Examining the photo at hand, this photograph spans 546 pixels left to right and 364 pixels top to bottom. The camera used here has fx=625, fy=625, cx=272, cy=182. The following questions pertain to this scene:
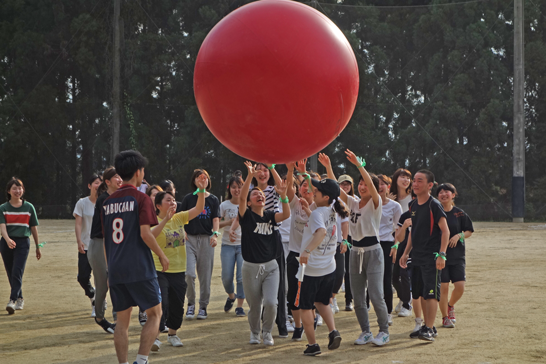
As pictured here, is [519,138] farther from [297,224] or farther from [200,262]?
[297,224]

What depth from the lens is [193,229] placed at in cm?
739

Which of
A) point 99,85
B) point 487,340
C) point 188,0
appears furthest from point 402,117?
point 487,340

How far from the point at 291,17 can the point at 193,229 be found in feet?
12.9

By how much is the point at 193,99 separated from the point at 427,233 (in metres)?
23.5

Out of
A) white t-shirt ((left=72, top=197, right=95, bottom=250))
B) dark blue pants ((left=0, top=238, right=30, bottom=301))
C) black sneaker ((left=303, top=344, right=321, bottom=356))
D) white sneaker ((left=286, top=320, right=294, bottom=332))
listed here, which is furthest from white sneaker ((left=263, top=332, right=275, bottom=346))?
dark blue pants ((left=0, top=238, right=30, bottom=301))

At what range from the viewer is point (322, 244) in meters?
5.68

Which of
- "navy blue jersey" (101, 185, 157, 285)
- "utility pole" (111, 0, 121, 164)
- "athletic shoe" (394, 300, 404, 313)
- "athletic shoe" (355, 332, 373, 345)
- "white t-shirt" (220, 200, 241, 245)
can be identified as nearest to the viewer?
"navy blue jersey" (101, 185, 157, 285)

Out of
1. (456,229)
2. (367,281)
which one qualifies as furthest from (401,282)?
(367,281)

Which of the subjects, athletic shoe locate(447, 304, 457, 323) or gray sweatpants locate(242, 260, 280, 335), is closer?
gray sweatpants locate(242, 260, 280, 335)

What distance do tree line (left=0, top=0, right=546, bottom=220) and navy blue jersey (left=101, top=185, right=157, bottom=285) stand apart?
22346mm

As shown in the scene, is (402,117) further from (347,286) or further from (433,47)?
(347,286)

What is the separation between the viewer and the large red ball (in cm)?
378

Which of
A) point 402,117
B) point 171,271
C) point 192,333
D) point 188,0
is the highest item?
point 188,0

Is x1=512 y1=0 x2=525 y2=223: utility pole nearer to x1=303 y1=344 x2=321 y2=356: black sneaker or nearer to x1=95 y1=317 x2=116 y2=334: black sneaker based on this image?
x1=303 y1=344 x2=321 y2=356: black sneaker
